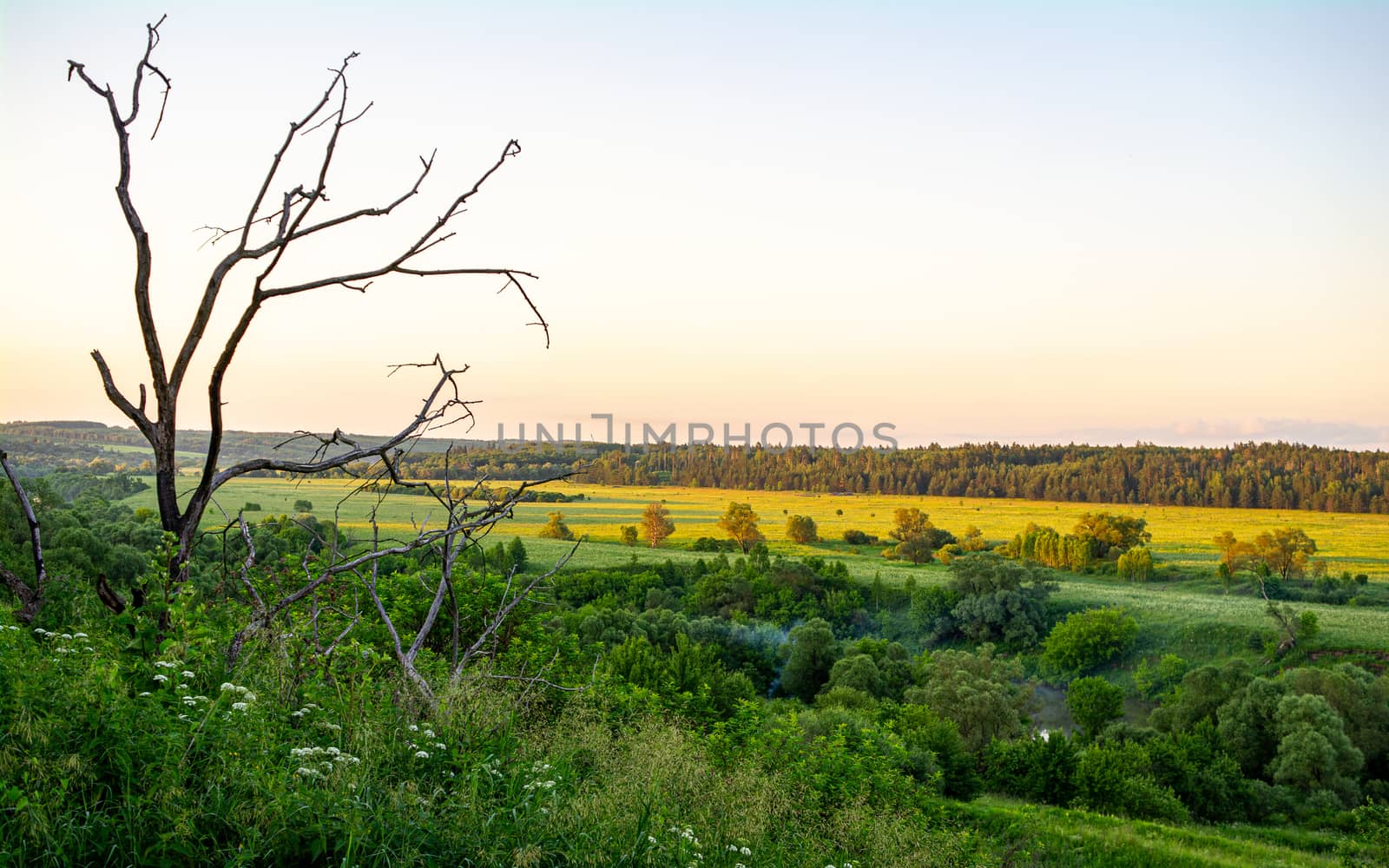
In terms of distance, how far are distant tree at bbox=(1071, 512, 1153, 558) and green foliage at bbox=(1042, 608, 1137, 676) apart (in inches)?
352

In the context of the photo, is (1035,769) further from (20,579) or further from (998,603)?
(20,579)

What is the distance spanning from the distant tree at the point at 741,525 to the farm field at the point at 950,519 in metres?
0.75

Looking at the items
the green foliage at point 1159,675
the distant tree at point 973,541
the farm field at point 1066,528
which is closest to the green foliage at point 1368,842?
the green foliage at point 1159,675

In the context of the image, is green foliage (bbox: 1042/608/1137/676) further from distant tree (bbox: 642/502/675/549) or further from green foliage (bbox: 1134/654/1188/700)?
distant tree (bbox: 642/502/675/549)

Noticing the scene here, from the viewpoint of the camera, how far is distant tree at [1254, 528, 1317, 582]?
43312 millimetres

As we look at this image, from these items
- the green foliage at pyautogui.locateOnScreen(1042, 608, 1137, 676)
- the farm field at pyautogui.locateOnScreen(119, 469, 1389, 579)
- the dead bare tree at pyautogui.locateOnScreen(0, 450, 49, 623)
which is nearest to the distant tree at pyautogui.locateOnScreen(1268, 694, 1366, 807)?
the green foliage at pyautogui.locateOnScreen(1042, 608, 1137, 676)

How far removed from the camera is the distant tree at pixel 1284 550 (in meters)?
43.3

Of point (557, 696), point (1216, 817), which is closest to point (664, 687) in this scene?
point (557, 696)

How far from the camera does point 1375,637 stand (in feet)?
124

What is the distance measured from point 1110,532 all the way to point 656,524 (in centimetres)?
2446

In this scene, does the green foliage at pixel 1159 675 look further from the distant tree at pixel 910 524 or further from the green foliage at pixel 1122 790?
the distant tree at pixel 910 524

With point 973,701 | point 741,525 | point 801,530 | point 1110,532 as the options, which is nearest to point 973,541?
point 1110,532

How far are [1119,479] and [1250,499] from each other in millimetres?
6742

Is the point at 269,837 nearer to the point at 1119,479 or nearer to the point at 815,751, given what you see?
the point at 815,751
